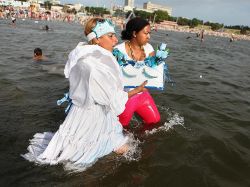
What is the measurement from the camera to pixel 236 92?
11586 millimetres

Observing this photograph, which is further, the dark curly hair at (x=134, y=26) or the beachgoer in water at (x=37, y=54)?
the beachgoer in water at (x=37, y=54)

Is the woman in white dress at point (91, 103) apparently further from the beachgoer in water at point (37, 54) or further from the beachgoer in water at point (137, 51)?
the beachgoer in water at point (37, 54)

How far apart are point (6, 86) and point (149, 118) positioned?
573 cm

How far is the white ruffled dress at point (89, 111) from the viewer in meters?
3.69

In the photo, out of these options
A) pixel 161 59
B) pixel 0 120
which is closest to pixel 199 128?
pixel 161 59

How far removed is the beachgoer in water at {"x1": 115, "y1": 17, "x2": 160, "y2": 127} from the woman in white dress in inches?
50.0

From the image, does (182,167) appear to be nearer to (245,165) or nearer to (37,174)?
(245,165)

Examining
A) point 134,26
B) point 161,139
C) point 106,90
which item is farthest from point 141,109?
point 106,90

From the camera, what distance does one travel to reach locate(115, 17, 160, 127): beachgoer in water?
554cm

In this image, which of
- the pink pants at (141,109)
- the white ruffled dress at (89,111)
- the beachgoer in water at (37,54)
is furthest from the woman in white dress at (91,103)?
the beachgoer in water at (37,54)

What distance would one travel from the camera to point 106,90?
3.75 metres

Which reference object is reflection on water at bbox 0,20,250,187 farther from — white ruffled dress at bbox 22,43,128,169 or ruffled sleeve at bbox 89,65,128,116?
ruffled sleeve at bbox 89,65,128,116

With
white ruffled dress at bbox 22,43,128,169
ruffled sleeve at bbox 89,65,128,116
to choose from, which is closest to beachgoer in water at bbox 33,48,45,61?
white ruffled dress at bbox 22,43,128,169

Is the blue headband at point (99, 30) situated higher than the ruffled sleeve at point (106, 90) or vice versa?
the blue headband at point (99, 30)
